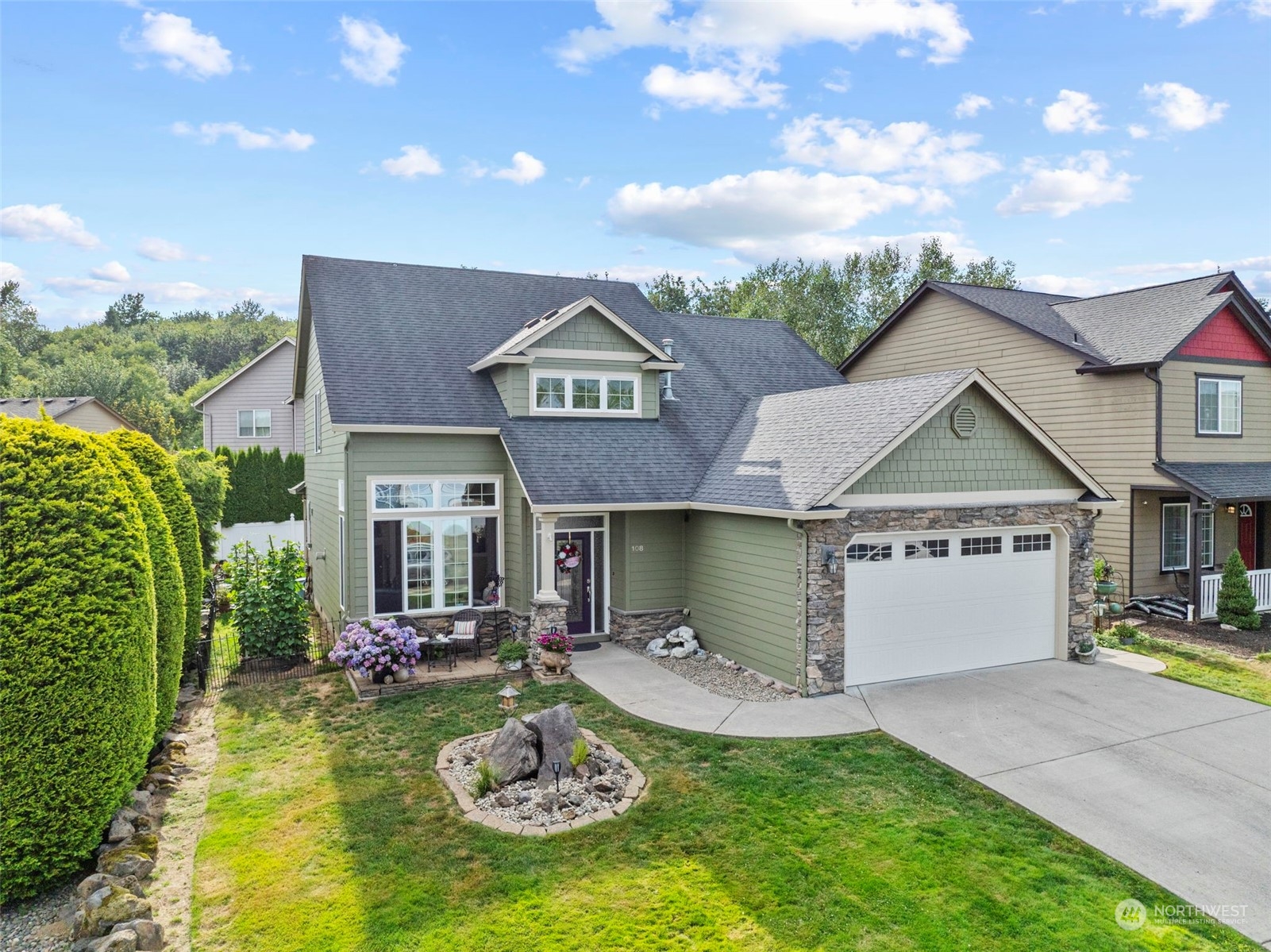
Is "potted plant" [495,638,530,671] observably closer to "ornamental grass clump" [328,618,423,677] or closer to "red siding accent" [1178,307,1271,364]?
"ornamental grass clump" [328,618,423,677]

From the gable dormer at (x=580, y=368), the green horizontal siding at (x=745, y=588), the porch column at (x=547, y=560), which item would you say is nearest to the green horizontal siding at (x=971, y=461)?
the green horizontal siding at (x=745, y=588)

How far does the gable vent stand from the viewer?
36.2ft

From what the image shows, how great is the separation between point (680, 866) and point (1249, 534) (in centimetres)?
1936

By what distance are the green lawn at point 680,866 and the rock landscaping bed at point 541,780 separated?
19 centimetres

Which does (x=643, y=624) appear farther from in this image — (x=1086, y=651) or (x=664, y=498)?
(x=1086, y=651)

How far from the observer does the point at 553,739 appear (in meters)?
7.63

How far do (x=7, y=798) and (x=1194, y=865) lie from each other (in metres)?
9.18

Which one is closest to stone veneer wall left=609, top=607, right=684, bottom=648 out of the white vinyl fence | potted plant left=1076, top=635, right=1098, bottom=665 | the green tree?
potted plant left=1076, top=635, right=1098, bottom=665

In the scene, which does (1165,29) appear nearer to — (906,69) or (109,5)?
(906,69)

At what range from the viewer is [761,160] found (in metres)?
19.5

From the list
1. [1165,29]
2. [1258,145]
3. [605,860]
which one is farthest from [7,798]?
[1258,145]

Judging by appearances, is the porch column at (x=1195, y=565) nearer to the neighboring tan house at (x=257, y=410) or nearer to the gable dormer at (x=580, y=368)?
the gable dormer at (x=580, y=368)

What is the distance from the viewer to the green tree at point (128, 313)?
8556 cm

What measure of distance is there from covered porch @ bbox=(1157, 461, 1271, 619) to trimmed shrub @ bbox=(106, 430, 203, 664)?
1811cm
